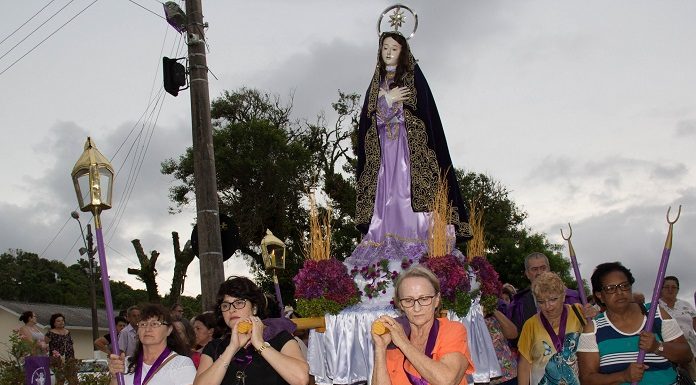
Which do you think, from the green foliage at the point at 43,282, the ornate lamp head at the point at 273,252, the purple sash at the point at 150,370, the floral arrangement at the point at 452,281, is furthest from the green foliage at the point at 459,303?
the green foliage at the point at 43,282

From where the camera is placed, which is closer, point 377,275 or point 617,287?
point 617,287

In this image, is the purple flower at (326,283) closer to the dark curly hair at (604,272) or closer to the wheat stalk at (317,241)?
the wheat stalk at (317,241)

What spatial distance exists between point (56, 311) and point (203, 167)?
36.6 metres

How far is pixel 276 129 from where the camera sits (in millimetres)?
34375

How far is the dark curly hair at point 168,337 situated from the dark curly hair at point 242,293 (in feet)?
1.71

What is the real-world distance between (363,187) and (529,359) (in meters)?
2.84

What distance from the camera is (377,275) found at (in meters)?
7.77

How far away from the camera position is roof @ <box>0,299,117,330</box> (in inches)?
1583

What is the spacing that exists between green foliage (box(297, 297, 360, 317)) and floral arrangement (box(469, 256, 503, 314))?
114cm

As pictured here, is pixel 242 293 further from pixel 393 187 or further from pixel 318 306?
pixel 393 187

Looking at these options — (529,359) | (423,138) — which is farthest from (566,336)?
(423,138)

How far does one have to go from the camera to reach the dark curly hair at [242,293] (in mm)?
5375

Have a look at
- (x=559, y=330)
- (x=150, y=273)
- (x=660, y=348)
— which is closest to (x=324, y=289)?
(x=559, y=330)

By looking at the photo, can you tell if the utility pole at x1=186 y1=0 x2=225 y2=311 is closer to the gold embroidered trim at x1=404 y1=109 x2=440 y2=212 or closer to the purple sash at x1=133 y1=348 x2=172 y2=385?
the gold embroidered trim at x1=404 y1=109 x2=440 y2=212
